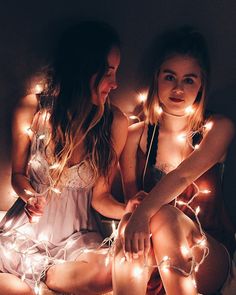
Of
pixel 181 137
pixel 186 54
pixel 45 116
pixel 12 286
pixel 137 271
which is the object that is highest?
pixel 186 54

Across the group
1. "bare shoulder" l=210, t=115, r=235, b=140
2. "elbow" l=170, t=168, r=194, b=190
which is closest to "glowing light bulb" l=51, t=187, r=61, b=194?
"elbow" l=170, t=168, r=194, b=190

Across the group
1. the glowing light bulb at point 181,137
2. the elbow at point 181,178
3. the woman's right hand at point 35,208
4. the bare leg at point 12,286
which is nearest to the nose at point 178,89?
the glowing light bulb at point 181,137

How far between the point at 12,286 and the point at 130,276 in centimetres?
45

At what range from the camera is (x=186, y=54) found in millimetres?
1974

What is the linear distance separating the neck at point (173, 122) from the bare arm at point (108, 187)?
17cm

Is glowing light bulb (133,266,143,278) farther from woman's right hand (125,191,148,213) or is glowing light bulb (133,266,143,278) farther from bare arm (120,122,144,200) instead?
bare arm (120,122,144,200)

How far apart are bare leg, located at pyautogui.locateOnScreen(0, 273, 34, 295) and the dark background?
0.84 meters

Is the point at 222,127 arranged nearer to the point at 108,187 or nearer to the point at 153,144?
the point at 153,144

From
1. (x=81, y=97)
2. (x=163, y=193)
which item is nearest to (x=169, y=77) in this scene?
(x=81, y=97)

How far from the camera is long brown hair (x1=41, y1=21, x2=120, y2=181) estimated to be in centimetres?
190

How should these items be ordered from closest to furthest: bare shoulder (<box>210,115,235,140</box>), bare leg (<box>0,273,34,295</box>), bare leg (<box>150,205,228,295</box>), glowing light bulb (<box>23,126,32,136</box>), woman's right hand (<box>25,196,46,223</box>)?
bare leg (<box>150,205,228,295</box>) → bare leg (<box>0,273,34,295</box>) → woman's right hand (<box>25,196,46,223</box>) → bare shoulder (<box>210,115,235,140</box>) → glowing light bulb (<box>23,126,32,136</box>)

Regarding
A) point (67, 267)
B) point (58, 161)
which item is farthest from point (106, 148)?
point (67, 267)

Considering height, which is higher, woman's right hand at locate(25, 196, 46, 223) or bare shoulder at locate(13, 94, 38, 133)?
bare shoulder at locate(13, 94, 38, 133)

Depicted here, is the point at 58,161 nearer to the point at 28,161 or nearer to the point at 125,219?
the point at 28,161
